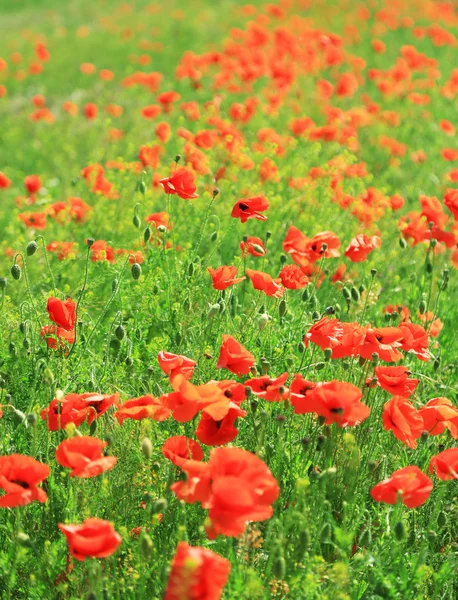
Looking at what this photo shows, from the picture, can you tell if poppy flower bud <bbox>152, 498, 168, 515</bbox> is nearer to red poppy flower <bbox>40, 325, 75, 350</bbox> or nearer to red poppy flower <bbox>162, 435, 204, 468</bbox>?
red poppy flower <bbox>162, 435, 204, 468</bbox>

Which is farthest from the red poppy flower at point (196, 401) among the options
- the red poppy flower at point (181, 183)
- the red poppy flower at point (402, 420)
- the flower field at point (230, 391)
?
the red poppy flower at point (181, 183)

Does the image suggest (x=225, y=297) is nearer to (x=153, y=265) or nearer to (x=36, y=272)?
(x=153, y=265)

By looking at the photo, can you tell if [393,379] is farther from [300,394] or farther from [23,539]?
[23,539]

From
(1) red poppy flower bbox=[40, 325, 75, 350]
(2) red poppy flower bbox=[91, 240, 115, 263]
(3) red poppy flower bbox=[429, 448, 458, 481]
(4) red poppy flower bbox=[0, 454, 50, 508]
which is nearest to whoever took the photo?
(4) red poppy flower bbox=[0, 454, 50, 508]

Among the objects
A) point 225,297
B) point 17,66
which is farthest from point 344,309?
point 17,66

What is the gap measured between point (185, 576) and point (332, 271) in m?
2.74

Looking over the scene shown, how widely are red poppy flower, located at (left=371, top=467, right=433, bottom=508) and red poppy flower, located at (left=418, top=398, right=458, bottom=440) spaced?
12.3 inches

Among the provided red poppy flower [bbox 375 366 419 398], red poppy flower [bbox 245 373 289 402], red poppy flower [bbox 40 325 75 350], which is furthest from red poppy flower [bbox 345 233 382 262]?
red poppy flower [bbox 40 325 75 350]

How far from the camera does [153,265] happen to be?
3.45 meters

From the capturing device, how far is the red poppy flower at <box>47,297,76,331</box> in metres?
2.52

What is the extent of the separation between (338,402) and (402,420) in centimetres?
23

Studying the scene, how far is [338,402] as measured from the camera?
80.2 inches

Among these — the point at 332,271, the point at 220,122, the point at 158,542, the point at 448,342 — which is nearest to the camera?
the point at 158,542

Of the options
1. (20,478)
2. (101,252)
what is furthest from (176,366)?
(101,252)
